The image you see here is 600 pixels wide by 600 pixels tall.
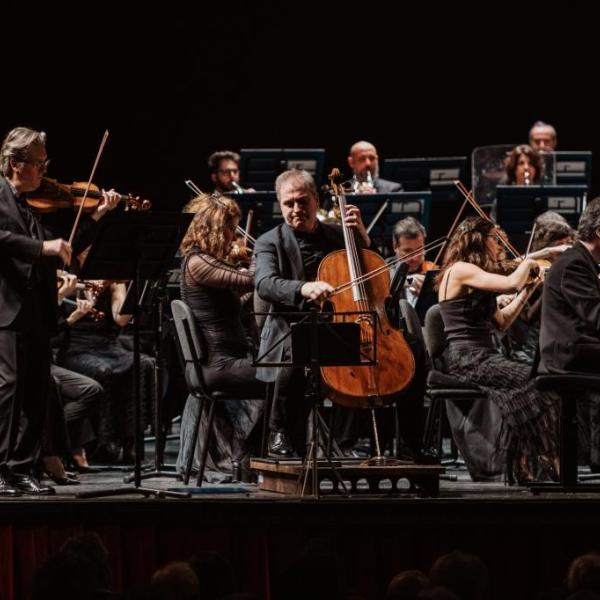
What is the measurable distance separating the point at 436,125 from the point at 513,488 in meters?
5.35

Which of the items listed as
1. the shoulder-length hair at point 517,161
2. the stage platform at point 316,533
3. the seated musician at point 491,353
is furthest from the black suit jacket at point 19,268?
the shoulder-length hair at point 517,161

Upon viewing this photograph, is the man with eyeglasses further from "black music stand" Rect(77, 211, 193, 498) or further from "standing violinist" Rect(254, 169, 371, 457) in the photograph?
"black music stand" Rect(77, 211, 193, 498)

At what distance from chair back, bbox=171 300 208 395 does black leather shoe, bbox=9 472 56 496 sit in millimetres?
882

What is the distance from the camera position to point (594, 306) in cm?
456

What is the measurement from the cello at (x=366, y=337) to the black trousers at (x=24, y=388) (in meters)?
1.16

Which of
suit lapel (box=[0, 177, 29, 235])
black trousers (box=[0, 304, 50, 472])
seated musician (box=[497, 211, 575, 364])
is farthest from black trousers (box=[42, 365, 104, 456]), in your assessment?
seated musician (box=[497, 211, 575, 364])

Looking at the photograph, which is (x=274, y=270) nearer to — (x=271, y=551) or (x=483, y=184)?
(x=271, y=551)

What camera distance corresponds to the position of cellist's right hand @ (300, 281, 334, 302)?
448 centimetres

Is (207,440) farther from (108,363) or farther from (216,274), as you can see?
(108,363)

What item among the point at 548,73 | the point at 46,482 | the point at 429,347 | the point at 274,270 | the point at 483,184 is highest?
the point at 548,73

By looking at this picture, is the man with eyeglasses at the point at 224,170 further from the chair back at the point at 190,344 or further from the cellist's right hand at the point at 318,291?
the cellist's right hand at the point at 318,291

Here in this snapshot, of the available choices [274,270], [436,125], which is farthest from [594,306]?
[436,125]

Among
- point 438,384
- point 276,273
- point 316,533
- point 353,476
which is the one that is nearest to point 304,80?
point 438,384

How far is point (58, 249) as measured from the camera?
4.57 m
